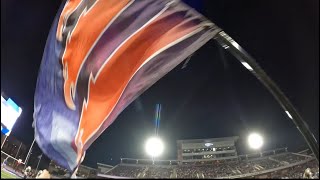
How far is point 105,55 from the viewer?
22.2ft

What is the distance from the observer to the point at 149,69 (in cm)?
669

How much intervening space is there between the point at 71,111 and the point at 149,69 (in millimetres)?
1785

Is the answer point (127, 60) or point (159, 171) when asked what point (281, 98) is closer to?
point (127, 60)

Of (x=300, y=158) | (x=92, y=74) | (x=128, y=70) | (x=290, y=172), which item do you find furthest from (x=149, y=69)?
(x=300, y=158)

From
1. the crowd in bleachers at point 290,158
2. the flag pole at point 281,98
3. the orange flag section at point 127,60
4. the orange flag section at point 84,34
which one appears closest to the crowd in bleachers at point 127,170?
the crowd in bleachers at point 290,158

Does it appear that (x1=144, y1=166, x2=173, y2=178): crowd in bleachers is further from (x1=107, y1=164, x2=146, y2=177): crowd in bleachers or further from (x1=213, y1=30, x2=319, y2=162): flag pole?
A: (x1=213, y1=30, x2=319, y2=162): flag pole

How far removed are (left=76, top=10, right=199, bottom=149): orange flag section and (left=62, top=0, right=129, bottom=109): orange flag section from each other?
0.46 m

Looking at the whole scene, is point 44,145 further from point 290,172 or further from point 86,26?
point 290,172

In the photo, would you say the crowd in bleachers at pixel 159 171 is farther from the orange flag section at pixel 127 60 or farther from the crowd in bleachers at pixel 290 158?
the orange flag section at pixel 127 60

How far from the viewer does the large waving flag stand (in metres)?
6.30

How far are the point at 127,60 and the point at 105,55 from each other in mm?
486

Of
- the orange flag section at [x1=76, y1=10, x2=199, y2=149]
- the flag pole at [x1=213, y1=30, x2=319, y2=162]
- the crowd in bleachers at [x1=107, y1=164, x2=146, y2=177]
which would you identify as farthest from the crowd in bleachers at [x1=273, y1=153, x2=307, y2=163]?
the orange flag section at [x1=76, y1=10, x2=199, y2=149]

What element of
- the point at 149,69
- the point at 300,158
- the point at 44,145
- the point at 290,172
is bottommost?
the point at 44,145

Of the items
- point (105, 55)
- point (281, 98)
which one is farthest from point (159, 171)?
point (281, 98)
